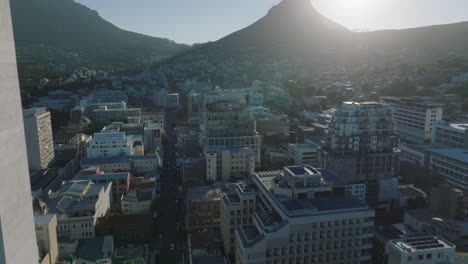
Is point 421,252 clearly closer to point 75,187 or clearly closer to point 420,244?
point 420,244

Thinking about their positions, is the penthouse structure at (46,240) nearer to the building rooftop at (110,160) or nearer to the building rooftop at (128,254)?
the building rooftop at (128,254)

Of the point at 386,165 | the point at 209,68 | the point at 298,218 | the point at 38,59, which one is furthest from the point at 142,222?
the point at 38,59

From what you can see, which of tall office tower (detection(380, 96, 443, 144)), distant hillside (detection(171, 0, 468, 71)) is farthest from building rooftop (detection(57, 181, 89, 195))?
distant hillside (detection(171, 0, 468, 71))

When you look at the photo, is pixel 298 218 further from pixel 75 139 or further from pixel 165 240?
pixel 75 139

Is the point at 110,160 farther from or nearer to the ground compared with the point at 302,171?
nearer to the ground

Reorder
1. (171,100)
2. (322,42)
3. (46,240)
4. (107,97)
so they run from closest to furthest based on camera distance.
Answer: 1. (46,240)
2. (107,97)
3. (171,100)
4. (322,42)

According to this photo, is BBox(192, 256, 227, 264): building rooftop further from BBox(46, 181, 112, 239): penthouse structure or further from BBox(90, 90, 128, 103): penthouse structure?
BBox(90, 90, 128, 103): penthouse structure

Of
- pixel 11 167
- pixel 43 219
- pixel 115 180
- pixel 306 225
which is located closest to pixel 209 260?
pixel 306 225

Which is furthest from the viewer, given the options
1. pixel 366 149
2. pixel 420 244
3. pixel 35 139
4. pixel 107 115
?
pixel 107 115
